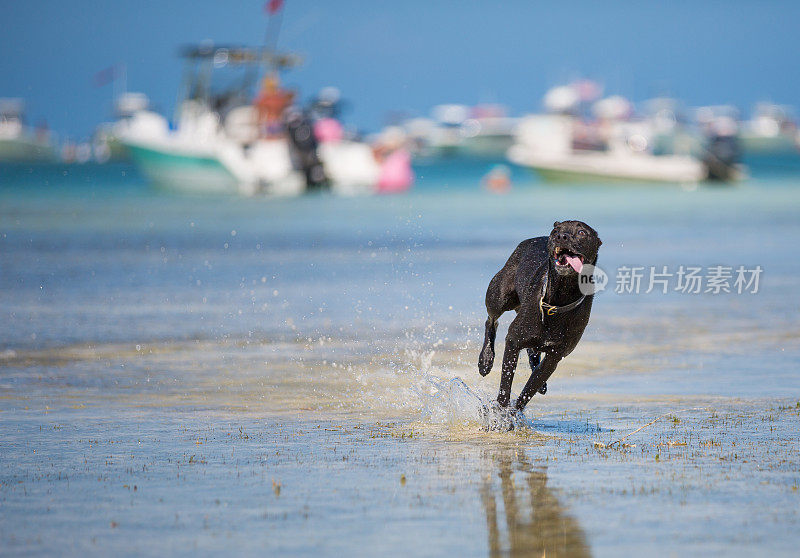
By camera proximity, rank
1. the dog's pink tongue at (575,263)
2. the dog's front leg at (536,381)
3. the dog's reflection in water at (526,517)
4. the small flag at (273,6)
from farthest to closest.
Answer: the small flag at (273,6)
the dog's front leg at (536,381)
the dog's pink tongue at (575,263)
the dog's reflection in water at (526,517)

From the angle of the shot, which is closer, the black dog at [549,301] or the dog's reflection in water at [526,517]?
the dog's reflection in water at [526,517]

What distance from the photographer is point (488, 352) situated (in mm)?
8234

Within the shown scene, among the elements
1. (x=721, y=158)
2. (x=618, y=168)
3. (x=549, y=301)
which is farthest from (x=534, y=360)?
(x=721, y=158)

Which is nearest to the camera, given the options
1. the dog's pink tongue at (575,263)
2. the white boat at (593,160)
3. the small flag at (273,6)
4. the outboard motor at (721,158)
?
the dog's pink tongue at (575,263)

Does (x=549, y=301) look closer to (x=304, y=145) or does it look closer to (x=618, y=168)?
(x=304, y=145)

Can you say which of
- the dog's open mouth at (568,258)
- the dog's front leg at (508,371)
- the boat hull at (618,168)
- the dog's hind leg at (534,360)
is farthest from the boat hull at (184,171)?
the dog's open mouth at (568,258)

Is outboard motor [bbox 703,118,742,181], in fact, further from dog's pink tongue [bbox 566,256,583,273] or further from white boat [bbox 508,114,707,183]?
dog's pink tongue [bbox 566,256,583,273]

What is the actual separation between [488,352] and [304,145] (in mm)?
53915

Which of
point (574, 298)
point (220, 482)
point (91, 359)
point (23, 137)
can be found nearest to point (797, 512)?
point (574, 298)

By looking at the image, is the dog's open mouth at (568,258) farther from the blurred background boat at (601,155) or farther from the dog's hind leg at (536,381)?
the blurred background boat at (601,155)

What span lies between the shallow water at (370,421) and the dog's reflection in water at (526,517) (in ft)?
0.05

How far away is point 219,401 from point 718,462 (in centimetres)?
361

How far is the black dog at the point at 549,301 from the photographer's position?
7008 millimetres

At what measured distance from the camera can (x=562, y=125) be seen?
9200 centimetres
